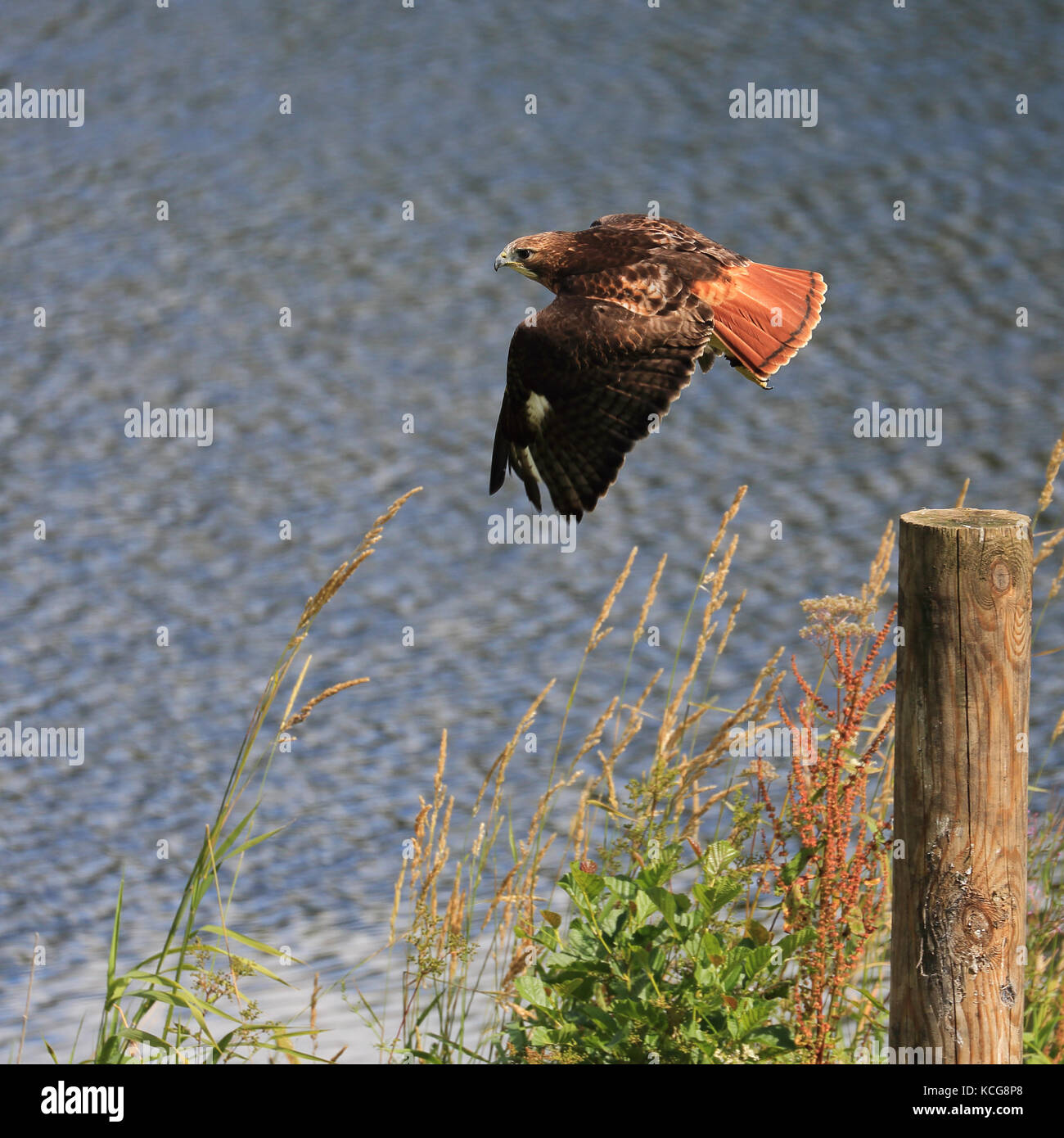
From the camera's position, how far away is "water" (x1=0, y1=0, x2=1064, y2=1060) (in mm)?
6539

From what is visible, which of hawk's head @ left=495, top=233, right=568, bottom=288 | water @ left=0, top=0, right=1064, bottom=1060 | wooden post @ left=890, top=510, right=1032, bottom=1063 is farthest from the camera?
water @ left=0, top=0, right=1064, bottom=1060

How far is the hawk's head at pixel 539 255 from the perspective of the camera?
3525mm

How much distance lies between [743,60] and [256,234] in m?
4.73

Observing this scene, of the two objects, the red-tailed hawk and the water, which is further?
the water

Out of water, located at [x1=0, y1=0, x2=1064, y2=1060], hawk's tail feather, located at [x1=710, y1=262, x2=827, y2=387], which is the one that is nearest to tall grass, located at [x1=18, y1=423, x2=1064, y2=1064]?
hawk's tail feather, located at [x1=710, y1=262, x2=827, y2=387]

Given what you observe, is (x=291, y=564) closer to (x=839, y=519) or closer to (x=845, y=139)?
(x=839, y=519)

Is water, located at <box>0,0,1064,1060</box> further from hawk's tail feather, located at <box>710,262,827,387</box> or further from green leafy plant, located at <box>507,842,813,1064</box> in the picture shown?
hawk's tail feather, located at <box>710,262,827,387</box>

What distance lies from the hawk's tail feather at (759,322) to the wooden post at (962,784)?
709mm

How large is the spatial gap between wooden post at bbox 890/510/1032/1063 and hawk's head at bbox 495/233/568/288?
1.11m

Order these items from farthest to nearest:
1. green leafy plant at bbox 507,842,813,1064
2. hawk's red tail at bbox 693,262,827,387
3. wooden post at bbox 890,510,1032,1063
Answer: hawk's red tail at bbox 693,262,827,387 < green leafy plant at bbox 507,842,813,1064 < wooden post at bbox 890,510,1032,1063

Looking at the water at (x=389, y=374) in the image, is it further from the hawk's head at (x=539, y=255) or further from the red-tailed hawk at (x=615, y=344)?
the hawk's head at (x=539, y=255)

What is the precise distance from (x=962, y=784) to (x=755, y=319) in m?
1.18
